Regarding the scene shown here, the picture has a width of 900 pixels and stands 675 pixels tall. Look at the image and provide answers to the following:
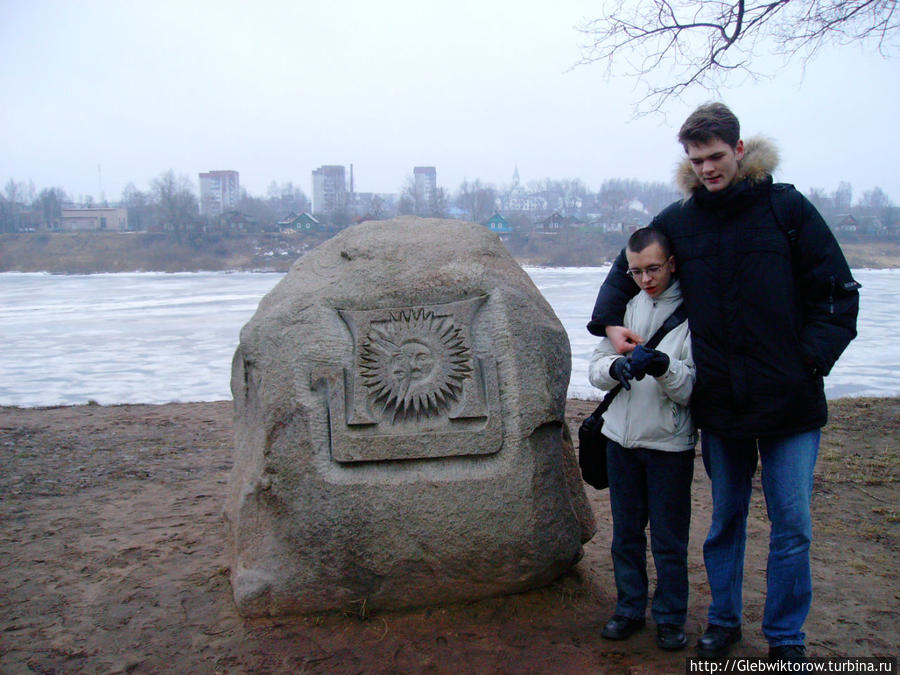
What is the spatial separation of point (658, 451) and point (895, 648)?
53.3 inches

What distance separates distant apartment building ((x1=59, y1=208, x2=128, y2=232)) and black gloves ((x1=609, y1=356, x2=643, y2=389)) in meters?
59.3

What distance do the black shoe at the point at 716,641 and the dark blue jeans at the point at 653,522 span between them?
11 centimetres

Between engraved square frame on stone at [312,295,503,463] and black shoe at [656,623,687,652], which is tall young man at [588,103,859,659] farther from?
engraved square frame on stone at [312,295,503,463]

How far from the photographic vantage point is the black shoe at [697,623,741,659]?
3094mm

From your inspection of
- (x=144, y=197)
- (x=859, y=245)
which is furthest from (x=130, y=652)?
(x=144, y=197)

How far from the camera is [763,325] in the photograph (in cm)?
278

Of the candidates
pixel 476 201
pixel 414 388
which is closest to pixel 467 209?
pixel 476 201

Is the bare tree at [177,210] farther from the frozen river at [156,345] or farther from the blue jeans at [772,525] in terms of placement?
the blue jeans at [772,525]

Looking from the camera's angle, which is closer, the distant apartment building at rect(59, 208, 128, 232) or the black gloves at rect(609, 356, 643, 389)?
the black gloves at rect(609, 356, 643, 389)

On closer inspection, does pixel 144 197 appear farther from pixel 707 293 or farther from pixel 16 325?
pixel 707 293

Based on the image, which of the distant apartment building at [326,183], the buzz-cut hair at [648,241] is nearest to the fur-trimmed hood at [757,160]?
the buzz-cut hair at [648,241]

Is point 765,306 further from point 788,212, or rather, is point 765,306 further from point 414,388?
point 414,388

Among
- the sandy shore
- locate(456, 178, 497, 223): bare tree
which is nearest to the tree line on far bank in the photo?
locate(456, 178, 497, 223): bare tree

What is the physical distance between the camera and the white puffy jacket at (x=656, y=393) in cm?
296
